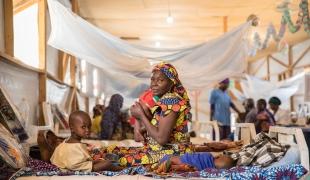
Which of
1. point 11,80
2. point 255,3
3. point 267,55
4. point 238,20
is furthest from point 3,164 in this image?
point 267,55

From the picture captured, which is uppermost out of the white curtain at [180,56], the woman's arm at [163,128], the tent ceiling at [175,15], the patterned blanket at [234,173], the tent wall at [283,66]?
the tent ceiling at [175,15]

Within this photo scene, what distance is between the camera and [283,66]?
12.4 meters

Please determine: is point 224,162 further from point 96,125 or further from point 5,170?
point 96,125

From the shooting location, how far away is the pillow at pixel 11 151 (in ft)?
6.68

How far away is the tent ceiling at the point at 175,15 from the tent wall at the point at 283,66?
1253mm

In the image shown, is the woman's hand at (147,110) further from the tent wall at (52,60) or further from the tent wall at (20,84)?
the tent wall at (52,60)

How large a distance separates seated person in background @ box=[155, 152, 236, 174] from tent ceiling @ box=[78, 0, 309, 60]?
468 centimetres

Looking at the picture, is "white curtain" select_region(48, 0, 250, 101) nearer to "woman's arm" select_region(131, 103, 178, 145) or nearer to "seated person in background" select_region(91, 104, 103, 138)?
"seated person in background" select_region(91, 104, 103, 138)

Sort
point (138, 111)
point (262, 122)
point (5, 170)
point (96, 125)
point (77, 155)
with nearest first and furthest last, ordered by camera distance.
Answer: point (5, 170) → point (77, 155) → point (138, 111) → point (262, 122) → point (96, 125)

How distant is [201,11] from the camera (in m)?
7.35

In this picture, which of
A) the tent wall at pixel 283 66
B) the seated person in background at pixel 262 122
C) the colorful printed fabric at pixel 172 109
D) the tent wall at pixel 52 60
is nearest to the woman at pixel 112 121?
the tent wall at pixel 52 60

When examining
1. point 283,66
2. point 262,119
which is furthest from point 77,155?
Answer: point 283,66

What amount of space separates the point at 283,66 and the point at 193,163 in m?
10.9

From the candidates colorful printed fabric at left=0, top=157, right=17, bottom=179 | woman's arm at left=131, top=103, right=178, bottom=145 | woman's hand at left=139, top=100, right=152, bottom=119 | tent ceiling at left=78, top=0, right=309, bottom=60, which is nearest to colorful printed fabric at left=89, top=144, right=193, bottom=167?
woman's arm at left=131, top=103, right=178, bottom=145
